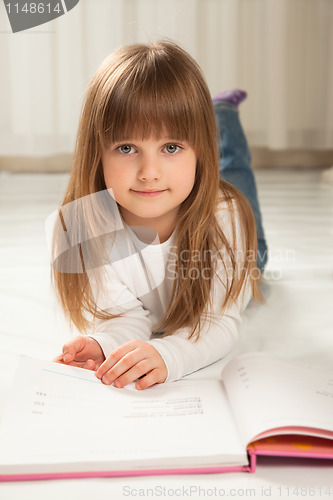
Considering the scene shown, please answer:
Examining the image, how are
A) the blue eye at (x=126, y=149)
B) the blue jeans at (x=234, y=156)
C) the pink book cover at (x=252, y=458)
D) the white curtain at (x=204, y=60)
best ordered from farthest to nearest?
the white curtain at (x=204, y=60) < the blue jeans at (x=234, y=156) < the blue eye at (x=126, y=149) < the pink book cover at (x=252, y=458)

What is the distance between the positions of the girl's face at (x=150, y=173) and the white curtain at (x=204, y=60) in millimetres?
1591

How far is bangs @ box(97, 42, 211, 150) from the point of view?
75 centimetres

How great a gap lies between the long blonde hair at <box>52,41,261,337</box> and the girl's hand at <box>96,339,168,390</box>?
11cm

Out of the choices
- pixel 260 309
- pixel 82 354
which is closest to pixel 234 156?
pixel 260 309

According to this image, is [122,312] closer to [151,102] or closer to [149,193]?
[149,193]

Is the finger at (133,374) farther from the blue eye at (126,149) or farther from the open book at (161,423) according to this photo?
the blue eye at (126,149)

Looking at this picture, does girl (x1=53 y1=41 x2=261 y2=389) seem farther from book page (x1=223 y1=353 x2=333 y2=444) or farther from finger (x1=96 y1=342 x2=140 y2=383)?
book page (x1=223 y1=353 x2=333 y2=444)

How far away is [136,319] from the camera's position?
2.93ft

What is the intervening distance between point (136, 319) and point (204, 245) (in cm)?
15

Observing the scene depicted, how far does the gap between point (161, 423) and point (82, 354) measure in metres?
0.21

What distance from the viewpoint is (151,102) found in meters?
0.75

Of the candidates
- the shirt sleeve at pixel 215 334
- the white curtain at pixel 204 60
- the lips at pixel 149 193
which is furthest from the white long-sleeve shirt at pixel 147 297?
the white curtain at pixel 204 60

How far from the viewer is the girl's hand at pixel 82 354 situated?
0.73 metres

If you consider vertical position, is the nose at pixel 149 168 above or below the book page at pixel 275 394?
above
